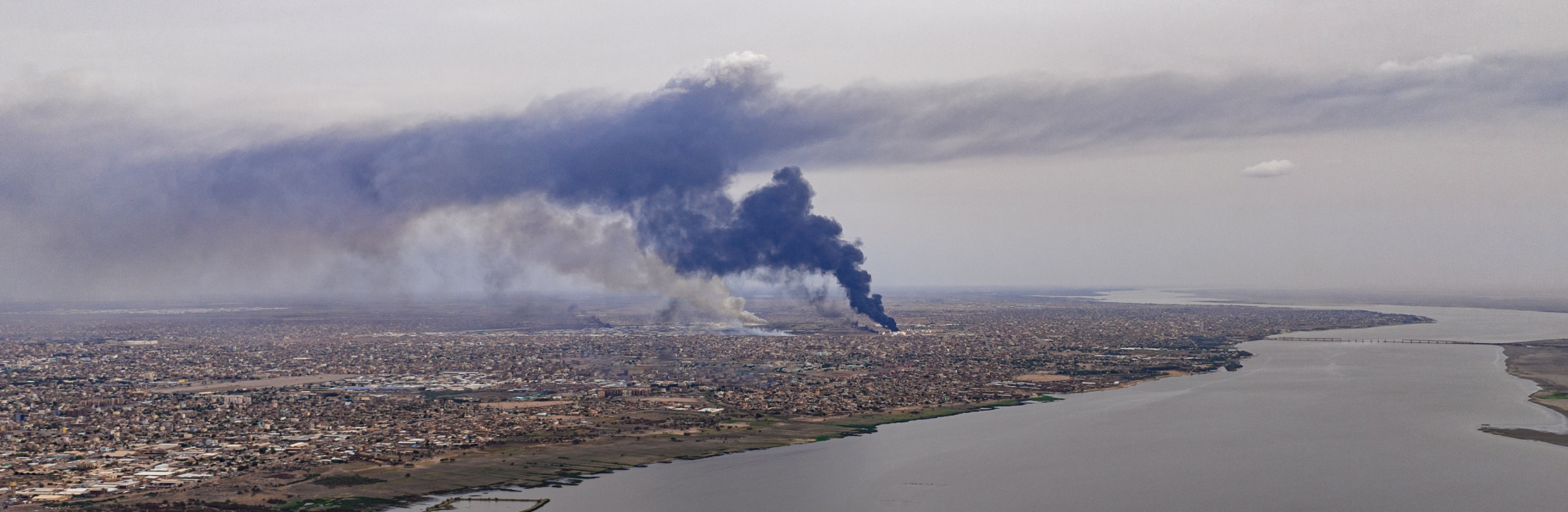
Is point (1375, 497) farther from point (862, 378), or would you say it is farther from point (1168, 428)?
point (862, 378)

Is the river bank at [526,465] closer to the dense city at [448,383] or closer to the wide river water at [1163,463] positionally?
the dense city at [448,383]

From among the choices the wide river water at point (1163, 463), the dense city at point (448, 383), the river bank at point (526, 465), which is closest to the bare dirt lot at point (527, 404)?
the dense city at point (448, 383)

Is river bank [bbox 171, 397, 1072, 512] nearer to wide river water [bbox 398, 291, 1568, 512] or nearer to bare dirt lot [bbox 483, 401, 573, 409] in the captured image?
wide river water [bbox 398, 291, 1568, 512]

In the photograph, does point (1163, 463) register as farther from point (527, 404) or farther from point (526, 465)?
point (527, 404)

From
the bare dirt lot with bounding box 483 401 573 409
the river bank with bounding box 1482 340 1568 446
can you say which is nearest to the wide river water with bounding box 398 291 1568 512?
the river bank with bounding box 1482 340 1568 446

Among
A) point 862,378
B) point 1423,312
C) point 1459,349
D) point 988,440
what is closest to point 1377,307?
point 1423,312
